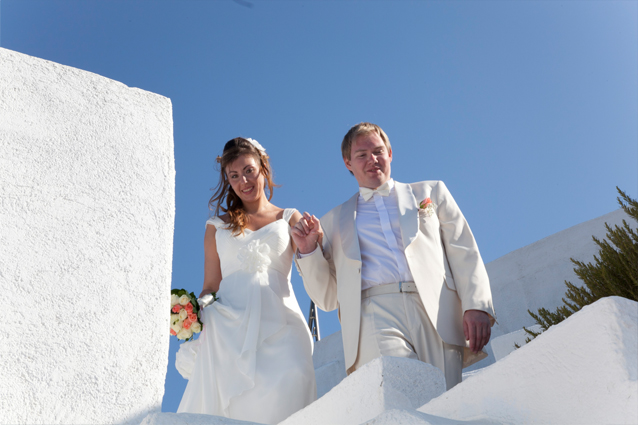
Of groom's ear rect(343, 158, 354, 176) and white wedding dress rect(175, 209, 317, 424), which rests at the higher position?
groom's ear rect(343, 158, 354, 176)

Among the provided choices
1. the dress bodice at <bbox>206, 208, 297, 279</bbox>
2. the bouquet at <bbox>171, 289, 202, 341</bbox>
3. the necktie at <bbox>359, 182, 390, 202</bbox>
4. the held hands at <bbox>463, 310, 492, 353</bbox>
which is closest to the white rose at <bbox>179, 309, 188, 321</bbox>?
the bouquet at <bbox>171, 289, 202, 341</bbox>

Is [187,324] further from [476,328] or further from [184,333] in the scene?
[476,328]

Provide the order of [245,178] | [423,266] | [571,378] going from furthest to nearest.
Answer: [245,178], [423,266], [571,378]

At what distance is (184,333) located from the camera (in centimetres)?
377

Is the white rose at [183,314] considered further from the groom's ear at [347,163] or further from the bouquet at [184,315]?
the groom's ear at [347,163]

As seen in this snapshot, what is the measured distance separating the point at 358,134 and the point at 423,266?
89 cm

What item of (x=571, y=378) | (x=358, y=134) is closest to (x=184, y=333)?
(x=358, y=134)

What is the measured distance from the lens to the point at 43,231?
8.56ft

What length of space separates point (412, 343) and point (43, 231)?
1.76 metres

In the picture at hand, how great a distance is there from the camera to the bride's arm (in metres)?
4.16

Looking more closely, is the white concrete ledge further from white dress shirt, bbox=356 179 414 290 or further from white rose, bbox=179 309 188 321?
→ white rose, bbox=179 309 188 321

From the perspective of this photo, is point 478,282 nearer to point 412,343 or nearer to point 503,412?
point 412,343

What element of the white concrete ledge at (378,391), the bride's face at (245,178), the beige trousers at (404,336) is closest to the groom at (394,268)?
the beige trousers at (404,336)

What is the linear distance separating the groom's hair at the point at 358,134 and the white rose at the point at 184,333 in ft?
4.55
